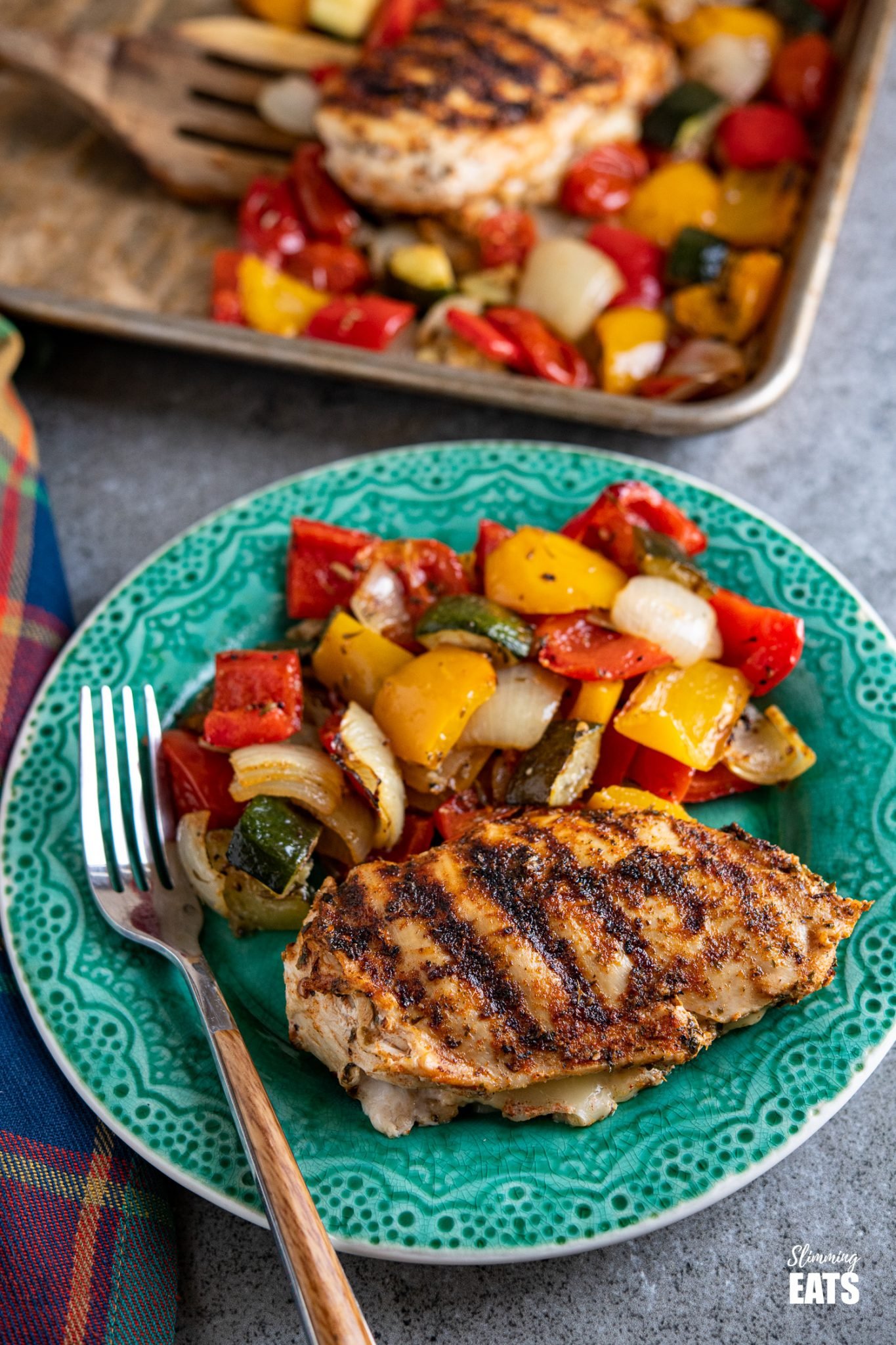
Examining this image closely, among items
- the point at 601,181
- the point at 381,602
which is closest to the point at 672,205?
the point at 601,181

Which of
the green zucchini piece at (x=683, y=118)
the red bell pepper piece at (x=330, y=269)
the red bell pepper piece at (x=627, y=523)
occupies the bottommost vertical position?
the red bell pepper piece at (x=330, y=269)

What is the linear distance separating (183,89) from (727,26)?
1.98 meters

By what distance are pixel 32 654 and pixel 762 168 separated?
2851mm

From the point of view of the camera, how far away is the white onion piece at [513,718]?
246 cm

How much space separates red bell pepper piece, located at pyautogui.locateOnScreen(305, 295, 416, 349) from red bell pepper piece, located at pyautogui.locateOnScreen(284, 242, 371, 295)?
0.21 metres

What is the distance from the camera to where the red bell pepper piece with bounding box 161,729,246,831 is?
249cm

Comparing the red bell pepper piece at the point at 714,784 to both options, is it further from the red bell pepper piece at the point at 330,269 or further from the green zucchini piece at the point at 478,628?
the red bell pepper piece at the point at 330,269

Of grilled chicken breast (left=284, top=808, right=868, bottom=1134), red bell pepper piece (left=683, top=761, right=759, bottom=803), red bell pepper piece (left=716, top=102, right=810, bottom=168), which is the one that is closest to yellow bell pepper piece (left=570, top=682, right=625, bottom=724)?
red bell pepper piece (left=683, top=761, right=759, bottom=803)

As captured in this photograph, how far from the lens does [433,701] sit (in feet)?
7.85

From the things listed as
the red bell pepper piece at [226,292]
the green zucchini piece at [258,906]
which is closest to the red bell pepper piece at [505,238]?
the red bell pepper piece at [226,292]

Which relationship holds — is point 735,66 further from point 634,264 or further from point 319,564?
point 319,564

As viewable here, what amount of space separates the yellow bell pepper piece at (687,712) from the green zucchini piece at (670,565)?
0.17 meters

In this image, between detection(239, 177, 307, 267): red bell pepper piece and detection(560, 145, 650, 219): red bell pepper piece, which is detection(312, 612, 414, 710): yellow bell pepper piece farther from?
detection(560, 145, 650, 219): red bell pepper piece

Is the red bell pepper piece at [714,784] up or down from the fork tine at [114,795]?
up
